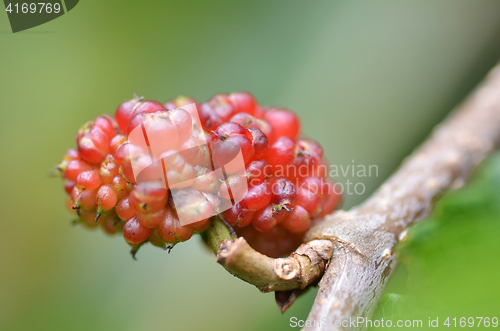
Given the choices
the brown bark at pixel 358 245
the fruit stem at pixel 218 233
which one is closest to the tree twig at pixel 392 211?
the brown bark at pixel 358 245

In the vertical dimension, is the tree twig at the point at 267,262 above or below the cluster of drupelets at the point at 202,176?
below

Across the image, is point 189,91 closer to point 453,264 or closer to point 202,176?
point 202,176

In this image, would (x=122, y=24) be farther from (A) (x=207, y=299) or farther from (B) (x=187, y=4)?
(A) (x=207, y=299)

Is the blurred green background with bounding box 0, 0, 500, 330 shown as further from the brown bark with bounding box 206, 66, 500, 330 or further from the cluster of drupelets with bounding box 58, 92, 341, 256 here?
the cluster of drupelets with bounding box 58, 92, 341, 256

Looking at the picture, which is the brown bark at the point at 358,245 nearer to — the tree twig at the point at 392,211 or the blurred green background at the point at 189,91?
the tree twig at the point at 392,211

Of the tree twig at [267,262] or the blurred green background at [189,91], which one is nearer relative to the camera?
the tree twig at [267,262]

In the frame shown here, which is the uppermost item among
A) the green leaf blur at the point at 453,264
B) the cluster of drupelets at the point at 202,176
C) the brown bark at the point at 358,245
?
the cluster of drupelets at the point at 202,176

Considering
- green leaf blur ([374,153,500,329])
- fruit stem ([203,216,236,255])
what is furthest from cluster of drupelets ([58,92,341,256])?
green leaf blur ([374,153,500,329])
